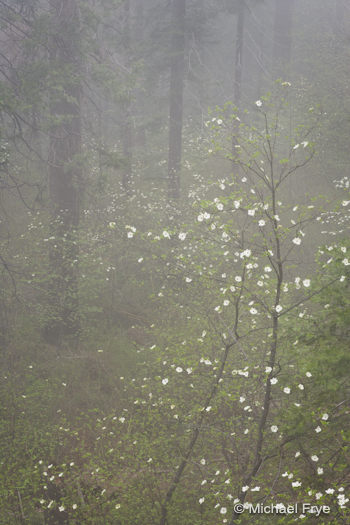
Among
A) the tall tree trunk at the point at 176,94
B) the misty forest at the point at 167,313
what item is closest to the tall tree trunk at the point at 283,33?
the misty forest at the point at 167,313

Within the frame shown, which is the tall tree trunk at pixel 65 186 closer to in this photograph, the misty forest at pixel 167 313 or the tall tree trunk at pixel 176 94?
the misty forest at pixel 167 313

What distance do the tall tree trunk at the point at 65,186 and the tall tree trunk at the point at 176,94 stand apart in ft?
16.5

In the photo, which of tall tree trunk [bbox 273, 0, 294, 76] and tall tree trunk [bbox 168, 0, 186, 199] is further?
tall tree trunk [bbox 273, 0, 294, 76]

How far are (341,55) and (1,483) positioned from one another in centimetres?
1809

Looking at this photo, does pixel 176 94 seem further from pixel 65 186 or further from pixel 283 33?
pixel 283 33

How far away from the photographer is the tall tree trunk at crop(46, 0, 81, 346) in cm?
913

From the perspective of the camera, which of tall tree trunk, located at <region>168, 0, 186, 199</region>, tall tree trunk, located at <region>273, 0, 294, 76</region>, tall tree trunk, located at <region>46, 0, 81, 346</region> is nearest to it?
tall tree trunk, located at <region>46, 0, 81, 346</region>

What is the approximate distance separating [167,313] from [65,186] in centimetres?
413

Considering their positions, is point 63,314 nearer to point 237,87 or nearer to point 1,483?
point 1,483

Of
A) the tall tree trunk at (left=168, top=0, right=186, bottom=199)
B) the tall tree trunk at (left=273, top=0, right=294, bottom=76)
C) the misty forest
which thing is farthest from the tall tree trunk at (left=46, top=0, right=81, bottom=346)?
the tall tree trunk at (left=273, top=0, right=294, bottom=76)

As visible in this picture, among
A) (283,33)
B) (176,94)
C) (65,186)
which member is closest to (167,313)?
(65,186)

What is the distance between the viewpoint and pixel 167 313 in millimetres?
10312

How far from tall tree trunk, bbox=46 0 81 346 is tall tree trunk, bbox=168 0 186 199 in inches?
198

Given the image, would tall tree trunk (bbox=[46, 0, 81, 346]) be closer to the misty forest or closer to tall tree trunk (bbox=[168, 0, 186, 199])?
the misty forest
